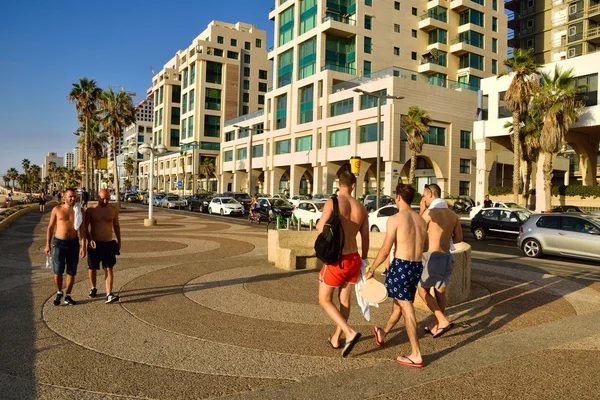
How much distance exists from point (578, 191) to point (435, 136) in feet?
49.1

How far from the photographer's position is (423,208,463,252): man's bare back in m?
5.43

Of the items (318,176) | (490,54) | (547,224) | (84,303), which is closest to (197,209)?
(318,176)

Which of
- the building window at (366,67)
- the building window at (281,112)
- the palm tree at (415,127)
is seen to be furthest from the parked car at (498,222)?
the building window at (281,112)

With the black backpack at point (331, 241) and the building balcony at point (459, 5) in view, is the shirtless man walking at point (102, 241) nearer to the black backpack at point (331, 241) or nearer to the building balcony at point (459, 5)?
the black backpack at point (331, 241)

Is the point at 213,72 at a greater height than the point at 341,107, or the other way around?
the point at 213,72

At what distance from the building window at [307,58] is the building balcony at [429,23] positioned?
1323cm

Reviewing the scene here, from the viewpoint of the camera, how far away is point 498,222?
18.4m

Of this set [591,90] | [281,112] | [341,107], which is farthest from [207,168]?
[591,90]

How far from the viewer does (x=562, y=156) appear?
2084 inches

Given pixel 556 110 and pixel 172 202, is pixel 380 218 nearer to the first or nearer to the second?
pixel 556 110

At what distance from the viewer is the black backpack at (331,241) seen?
436cm

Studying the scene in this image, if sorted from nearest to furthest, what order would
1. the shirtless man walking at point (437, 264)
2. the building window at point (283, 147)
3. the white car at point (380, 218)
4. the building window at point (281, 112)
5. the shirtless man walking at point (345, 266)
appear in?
the shirtless man walking at point (345, 266)
the shirtless man walking at point (437, 264)
the white car at point (380, 218)
the building window at point (283, 147)
the building window at point (281, 112)

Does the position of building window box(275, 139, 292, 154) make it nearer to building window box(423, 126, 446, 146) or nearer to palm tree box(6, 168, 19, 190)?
building window box(423, 126, 446, 146)

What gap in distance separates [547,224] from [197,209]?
31.3 m
